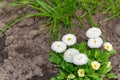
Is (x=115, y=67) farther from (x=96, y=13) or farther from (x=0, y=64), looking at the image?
(x=0, y=64)

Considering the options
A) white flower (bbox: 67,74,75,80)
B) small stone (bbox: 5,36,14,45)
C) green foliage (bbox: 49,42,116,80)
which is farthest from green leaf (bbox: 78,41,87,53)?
small stone (bbox: 5,36,14,45)

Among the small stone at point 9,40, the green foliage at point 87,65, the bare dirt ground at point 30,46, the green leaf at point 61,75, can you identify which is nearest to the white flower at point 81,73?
the green foliage at point 87,65

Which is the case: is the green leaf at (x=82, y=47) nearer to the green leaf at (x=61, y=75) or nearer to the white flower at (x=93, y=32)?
the white flower at (x=93, y=32)

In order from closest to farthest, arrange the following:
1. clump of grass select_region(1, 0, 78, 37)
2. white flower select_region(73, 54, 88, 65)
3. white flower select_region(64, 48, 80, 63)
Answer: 1. white flower select_region(73, 54, 88, 65)
2. white flower select_region(64, 48, 80, 63)
3. clump of grass select_region(1, 0, 78, 37)

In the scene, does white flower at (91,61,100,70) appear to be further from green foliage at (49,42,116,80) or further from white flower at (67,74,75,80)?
white flower at (67,74,75,80)

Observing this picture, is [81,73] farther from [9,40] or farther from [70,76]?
[9,40]

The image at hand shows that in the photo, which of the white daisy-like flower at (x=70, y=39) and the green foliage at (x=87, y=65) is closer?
the green foliage at (x=87, y=65)

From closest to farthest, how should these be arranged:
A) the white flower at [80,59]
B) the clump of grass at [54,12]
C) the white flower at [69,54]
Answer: the white flower at [80,59], the white flower at [69,54], the clump of grass at [54,12]
